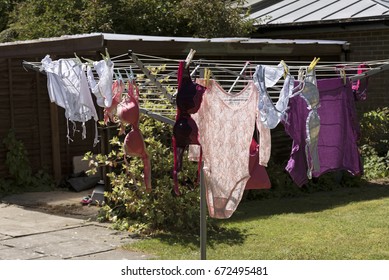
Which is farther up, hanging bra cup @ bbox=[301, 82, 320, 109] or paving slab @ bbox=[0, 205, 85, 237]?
hanging bra cup @ bbox=[301, 82, 320, 109]

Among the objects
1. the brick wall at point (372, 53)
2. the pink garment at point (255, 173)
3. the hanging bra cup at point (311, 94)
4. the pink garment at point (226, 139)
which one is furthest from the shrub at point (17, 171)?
the hanging bra cup at point (311, 94)

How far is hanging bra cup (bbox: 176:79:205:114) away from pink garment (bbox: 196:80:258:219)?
20 centimetres

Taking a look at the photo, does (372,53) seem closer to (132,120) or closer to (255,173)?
(255,173)

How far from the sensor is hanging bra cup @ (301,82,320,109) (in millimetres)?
6160

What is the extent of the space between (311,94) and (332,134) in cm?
66

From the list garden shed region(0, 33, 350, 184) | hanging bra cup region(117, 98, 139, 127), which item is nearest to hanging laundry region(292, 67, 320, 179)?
hanging bra cup region(117, 98, 139, 127)

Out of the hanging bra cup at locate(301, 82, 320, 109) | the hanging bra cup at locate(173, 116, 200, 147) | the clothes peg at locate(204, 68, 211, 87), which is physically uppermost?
the clothes peg at locate(204, 68, 211, 87)

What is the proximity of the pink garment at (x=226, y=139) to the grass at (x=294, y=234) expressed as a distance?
201cm

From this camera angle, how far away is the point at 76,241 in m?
8.84

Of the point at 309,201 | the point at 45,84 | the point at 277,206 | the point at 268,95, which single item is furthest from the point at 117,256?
the point at 45,84

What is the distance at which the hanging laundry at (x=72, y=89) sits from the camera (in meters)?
7.04

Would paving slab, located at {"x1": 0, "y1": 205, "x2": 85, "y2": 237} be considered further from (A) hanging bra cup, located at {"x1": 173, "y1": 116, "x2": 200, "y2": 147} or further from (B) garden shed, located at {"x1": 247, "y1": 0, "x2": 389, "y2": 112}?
(B) garden shed, located at {"x1": 247, "y1": 0, "x2": 389, "y2": 112}

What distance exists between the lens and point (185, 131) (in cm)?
582

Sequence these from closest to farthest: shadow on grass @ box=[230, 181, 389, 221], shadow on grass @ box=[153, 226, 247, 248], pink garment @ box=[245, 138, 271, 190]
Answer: pink garment @ box=[245, 138, 271, 190], shadow on grass @ box=[153, 226, 247, 248], shadow on grass @ box=[230, 181, 389, 221]
